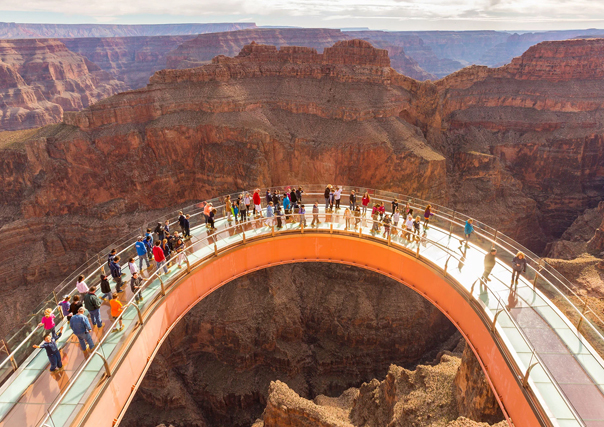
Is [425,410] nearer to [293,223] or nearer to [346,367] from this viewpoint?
[293,223]

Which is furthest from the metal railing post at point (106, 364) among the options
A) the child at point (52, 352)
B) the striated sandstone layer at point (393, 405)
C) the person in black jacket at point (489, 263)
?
the person in black jacket at point (489, 263)

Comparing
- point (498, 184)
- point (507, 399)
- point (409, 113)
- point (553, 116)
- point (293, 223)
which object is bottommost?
point (507, 399)

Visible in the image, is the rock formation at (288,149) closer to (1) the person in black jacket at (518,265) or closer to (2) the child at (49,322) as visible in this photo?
(1) the person in black jacket at (518,265)

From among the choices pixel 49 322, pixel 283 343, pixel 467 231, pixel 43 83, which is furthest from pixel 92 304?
pixel 43 83

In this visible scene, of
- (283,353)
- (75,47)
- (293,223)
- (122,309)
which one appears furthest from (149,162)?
(75,47)

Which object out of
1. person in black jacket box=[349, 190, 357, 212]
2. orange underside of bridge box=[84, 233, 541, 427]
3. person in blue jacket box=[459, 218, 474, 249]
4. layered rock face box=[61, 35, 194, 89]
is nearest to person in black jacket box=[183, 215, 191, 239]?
orange underside of bridge box=[84, 233, 541, 427]

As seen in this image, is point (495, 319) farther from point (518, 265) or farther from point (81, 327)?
point (81, 327)
